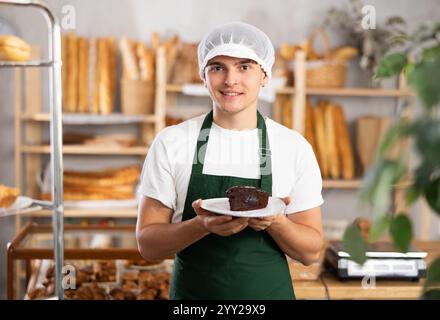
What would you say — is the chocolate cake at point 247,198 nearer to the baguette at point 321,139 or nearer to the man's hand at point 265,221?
the man's hand at point 265,221

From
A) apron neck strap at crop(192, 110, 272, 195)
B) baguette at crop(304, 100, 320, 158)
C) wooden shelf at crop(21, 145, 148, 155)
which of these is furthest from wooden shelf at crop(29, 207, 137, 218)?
apron neck strap at crop(192, 110, 272, 195)

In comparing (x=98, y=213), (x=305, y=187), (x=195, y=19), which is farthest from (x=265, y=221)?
(x=195, y=19)

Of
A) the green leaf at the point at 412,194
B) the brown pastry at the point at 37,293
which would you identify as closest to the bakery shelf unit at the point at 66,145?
the brown pastry at the point at 37,293

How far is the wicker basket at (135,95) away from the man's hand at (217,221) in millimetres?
1664

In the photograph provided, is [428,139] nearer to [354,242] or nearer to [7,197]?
[354,242]

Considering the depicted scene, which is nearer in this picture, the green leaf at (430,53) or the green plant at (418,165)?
the green plant at (418,165)

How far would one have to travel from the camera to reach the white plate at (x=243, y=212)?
1.04m

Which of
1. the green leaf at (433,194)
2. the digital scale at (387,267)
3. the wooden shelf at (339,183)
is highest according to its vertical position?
the green leaf at (433,194)

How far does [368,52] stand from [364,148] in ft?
1.46

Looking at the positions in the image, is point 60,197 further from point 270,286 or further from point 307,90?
point 307,90

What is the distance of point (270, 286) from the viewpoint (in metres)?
1.26

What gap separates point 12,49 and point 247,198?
61 centimetres

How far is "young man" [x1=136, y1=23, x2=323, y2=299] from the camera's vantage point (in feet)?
3.96
